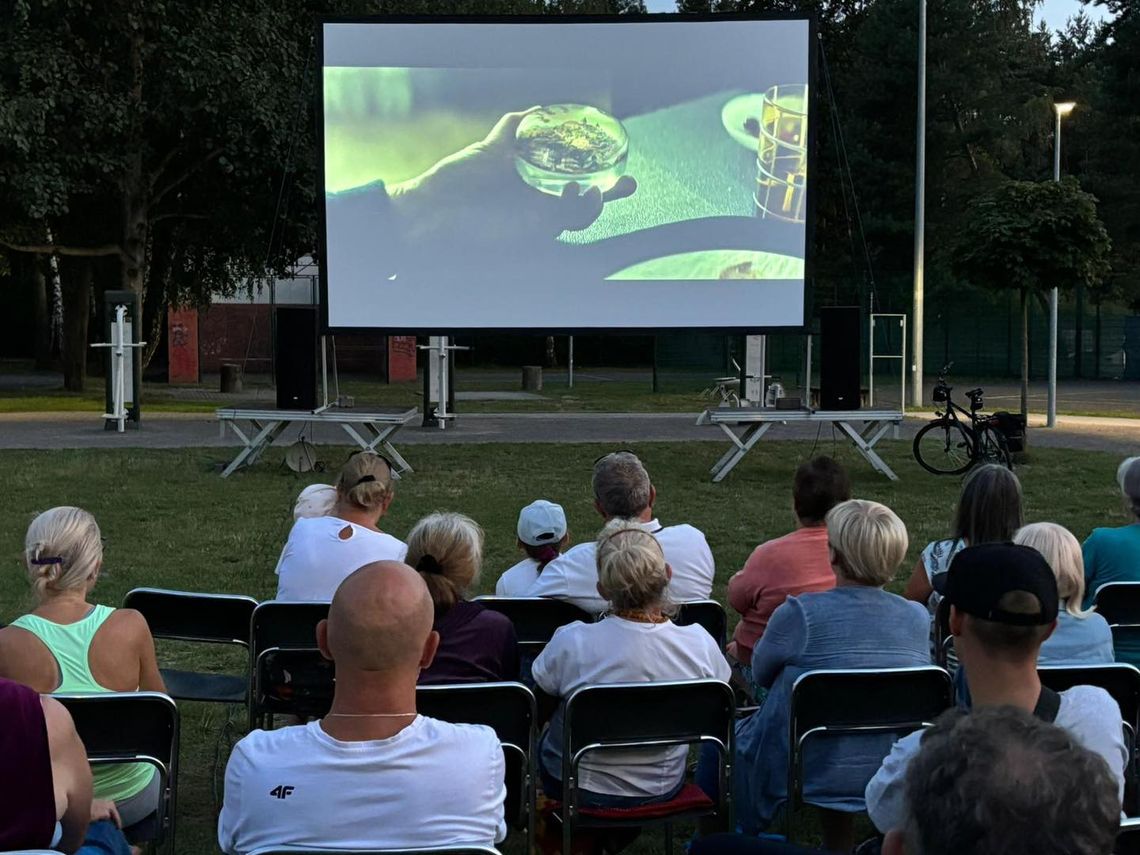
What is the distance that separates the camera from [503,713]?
10.6ft

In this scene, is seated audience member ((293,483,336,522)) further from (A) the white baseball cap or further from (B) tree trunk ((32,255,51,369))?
(B) tree trunk ((32,255,51,369))

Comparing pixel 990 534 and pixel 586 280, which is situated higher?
pixel 586 280

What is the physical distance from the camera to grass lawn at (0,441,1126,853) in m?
7.76

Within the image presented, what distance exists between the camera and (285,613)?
4066mm

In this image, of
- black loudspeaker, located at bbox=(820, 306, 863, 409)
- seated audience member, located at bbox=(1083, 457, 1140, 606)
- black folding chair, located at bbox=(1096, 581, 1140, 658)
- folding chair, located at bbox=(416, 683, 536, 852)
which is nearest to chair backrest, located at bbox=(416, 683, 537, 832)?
folding chair, located at bbox=(416, 683, 536, 852)

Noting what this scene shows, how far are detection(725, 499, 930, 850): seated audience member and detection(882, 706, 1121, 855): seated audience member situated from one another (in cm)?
211

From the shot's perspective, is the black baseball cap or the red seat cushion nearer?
the black baseball cap

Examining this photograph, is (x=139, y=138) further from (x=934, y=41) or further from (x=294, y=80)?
(x=934, y=41)

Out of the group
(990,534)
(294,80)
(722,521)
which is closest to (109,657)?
(990,534)

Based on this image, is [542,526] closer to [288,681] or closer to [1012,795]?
[288,681]

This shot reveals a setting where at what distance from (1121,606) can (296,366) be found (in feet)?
32.0

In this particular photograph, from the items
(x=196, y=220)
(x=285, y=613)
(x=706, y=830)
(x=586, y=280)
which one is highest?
(x=196, y=220)

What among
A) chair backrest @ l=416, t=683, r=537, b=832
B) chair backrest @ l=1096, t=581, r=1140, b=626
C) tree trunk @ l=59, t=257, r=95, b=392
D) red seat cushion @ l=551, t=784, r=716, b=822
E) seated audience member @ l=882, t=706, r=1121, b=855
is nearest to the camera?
seated audience member @ l=882, t=706, r=1121, b=855

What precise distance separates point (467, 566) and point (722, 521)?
6278 mm
